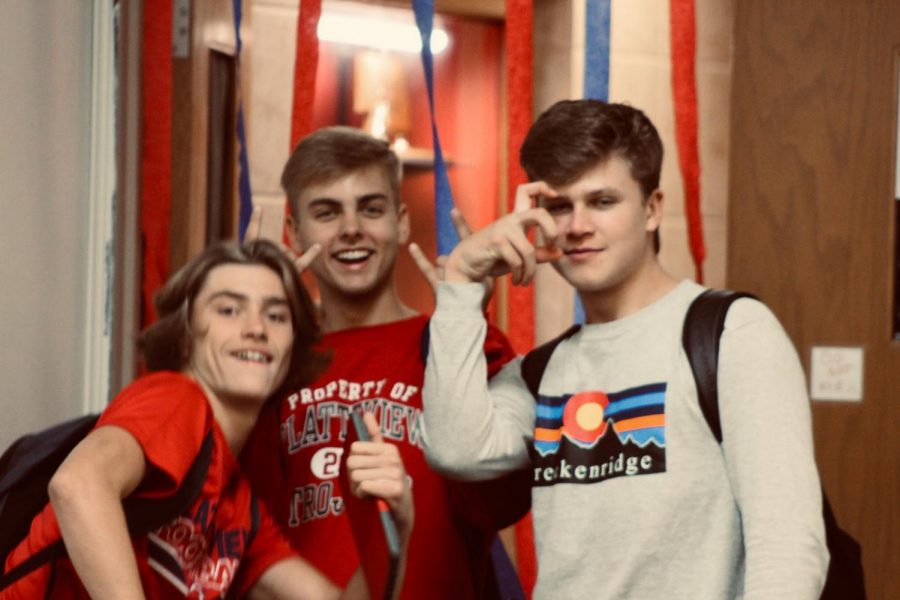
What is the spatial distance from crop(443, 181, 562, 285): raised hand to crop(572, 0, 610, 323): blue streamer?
49cm

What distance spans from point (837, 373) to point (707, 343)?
49.6 inches

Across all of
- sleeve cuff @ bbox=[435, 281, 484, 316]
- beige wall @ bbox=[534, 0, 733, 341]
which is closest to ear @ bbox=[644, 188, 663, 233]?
sleeve cuff @ bbox=[435, 281, 484, 316]

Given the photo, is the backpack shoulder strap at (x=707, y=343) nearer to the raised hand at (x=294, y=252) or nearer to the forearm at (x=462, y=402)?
the forearm at (x=462, y=402)

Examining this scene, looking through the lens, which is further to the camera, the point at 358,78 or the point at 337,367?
the point at 358,78

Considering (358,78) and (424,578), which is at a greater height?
(358,78)

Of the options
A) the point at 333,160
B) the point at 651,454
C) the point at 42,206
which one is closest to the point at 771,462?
the point at 651,454

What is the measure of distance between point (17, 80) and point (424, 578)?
996 millimetres

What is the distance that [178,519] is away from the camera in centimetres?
132

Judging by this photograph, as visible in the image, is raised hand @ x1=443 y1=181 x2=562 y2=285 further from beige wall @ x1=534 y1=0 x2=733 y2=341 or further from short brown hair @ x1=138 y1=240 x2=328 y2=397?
beige wall @ x1=534 y1=0 x2=733 y2=341

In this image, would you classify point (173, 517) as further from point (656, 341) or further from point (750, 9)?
point (750, 9)

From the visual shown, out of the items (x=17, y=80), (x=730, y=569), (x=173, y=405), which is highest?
(x=17, y=80)

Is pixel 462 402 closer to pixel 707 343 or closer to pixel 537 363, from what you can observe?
pixel 537 363

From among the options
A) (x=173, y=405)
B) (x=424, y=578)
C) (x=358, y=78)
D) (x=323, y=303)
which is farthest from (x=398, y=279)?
(x=173, y=405)

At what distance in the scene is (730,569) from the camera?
118 centimetres
